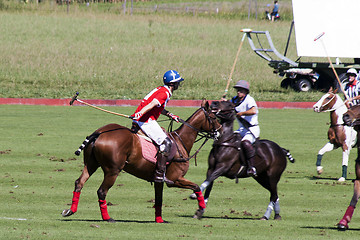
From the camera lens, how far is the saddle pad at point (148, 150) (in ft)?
32.6

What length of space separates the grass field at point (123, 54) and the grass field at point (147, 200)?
10.1m

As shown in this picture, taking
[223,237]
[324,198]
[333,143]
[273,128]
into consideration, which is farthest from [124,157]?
[273,128]

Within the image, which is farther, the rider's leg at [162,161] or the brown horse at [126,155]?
the rider's leg at [162,161]

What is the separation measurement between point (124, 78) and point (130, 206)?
21289mm

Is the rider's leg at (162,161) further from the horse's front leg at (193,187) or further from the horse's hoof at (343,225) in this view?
the horse's hoof at (343,225)

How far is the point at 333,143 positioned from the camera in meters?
14.9

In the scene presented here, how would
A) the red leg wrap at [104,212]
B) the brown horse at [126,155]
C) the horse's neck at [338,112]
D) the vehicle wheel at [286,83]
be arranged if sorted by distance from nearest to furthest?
the brown horse at [126,155] → the red leg wrap at [104,212] → the horse's neck at [338,112] → the vehicle wheel at [286,83]

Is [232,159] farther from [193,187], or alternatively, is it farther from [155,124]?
[155,124]

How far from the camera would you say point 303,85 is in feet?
100

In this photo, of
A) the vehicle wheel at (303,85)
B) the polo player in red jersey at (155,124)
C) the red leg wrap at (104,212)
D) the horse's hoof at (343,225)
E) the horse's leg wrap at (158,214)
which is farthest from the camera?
the vehicle wheel at (303,85)

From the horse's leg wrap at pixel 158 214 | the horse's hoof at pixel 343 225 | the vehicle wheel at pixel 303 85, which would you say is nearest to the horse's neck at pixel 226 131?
the horse's leg wrap at pixel 158 214

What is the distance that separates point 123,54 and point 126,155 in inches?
1127

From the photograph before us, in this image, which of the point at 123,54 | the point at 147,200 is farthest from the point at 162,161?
the point at 123,54

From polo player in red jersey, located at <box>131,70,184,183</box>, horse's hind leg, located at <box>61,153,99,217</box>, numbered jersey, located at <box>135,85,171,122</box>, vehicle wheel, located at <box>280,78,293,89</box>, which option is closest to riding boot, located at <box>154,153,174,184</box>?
polo player in red jersey, located at <box>131,70,184,183</box>
